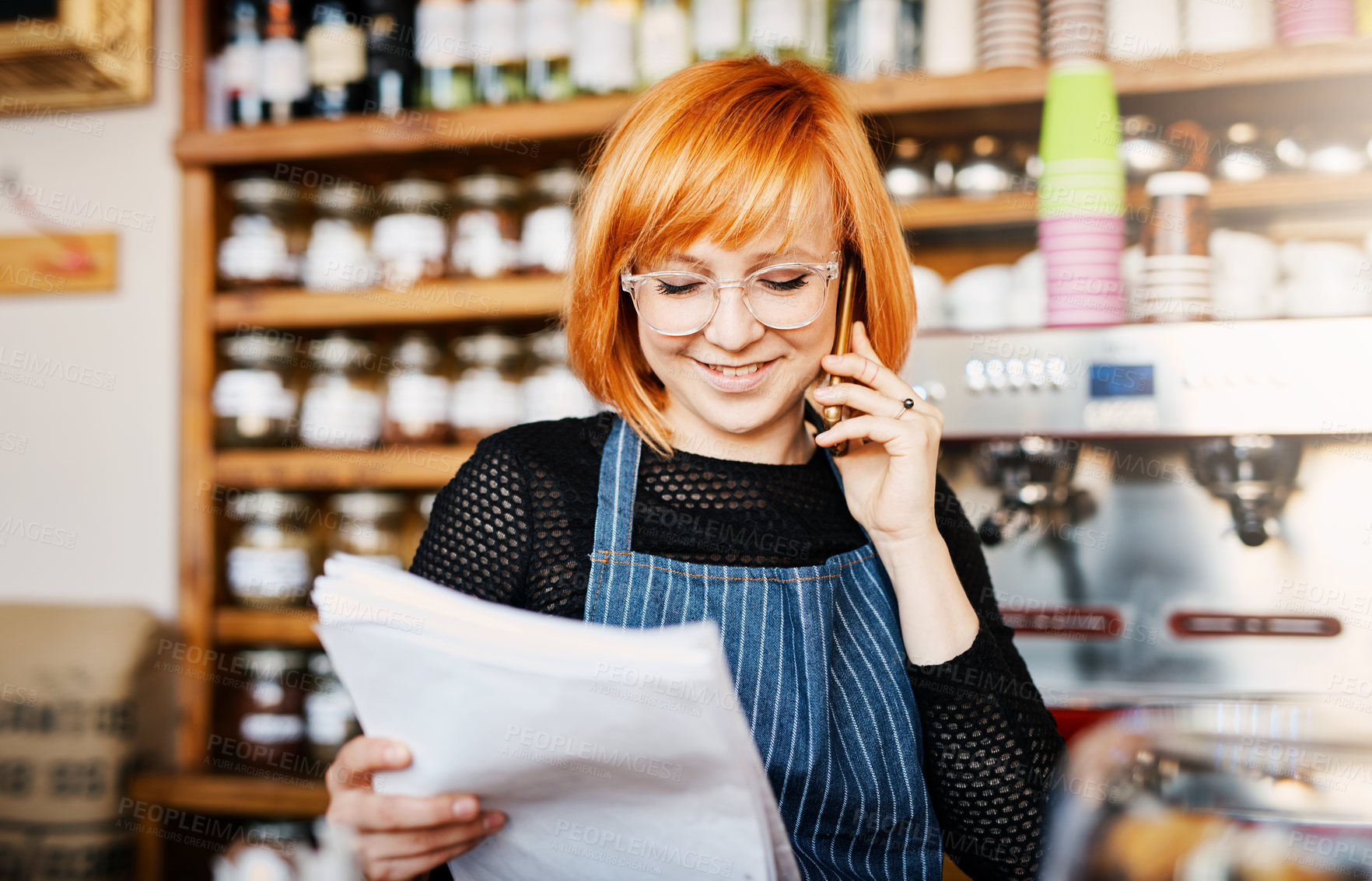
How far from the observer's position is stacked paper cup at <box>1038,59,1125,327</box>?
4.63 ft

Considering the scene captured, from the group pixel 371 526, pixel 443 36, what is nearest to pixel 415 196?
pixel 443 36

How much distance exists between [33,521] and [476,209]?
1.17m

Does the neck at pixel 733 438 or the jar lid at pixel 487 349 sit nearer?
the neck at pixel 733 438

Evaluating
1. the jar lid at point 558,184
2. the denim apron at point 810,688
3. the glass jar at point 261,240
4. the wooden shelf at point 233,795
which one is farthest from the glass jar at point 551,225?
the wooden shelf at point 233,795

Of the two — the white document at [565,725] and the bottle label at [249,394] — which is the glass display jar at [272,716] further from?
the white document at [565,725]

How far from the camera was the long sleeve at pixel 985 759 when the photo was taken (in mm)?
980

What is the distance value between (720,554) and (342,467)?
1.02 m

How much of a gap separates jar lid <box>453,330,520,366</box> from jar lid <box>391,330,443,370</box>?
0.05 meters

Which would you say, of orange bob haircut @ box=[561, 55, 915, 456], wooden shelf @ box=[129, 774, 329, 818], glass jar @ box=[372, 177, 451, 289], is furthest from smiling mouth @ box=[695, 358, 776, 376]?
wooden shelf @ box=[129, 774, 329, 818]

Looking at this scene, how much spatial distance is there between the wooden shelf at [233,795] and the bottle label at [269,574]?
1.10 ft

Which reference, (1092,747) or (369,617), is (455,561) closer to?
(369,617)

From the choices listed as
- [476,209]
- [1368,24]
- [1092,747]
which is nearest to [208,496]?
[476,209]

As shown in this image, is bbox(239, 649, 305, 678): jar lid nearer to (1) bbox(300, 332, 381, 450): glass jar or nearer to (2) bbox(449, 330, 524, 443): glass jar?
(1) bbox(300, 332, 381, 450): glass jar

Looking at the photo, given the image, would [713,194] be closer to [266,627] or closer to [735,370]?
[735,370]
